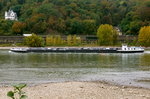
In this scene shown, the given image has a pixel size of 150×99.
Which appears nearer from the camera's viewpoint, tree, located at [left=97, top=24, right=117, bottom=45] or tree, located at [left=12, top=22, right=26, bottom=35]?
tree, located at [left=97, top=24, right=117, bottom=45]

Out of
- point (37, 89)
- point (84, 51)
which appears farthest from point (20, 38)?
point (37, 89)

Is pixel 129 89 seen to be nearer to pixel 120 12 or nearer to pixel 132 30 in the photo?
pixel 132 30

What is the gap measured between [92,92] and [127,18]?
106078 mm

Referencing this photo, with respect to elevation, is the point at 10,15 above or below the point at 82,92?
above

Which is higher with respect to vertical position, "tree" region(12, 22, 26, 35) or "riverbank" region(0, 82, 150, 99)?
"tree" region(12, 22, 26, 35)

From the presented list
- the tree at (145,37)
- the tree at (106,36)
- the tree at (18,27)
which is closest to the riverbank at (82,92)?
the tree at (145,37)

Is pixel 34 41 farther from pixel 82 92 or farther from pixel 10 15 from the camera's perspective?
pixel 82 92

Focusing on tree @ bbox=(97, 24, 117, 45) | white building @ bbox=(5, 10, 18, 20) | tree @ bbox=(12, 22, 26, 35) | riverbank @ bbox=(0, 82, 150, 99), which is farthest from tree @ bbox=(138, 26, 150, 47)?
riverbank @ bbox=(0, 82, 150, 99)

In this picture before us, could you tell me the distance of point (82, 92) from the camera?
23.5m

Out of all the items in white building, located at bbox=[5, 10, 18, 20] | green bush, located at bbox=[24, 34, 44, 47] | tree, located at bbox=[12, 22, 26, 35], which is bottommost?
green bush, located at bbox=[24, 34, 44, 47]

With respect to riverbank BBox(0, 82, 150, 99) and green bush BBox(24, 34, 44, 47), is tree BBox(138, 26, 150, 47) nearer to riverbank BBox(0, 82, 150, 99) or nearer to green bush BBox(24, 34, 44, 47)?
green bush BBox(24, 34, 44, 47)

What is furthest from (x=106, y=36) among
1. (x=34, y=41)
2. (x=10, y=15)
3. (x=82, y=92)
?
(x=82, y=92)

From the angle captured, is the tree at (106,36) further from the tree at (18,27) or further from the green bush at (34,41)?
the tree at (18,27)

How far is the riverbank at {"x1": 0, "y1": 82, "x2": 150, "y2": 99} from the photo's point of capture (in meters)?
22.2
